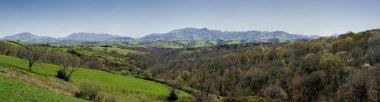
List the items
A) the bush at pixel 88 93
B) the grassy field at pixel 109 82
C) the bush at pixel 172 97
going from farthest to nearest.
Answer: the bush at pixel 172 97
the grassy field at pixel 109 82
the bush at pixel 88 93

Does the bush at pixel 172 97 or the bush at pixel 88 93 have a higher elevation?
the bush at pixel 88 93

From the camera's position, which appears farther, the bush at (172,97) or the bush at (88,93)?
the bush at (172,97)

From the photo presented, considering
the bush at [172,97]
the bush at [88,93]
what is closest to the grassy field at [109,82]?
the bush at [172,97]

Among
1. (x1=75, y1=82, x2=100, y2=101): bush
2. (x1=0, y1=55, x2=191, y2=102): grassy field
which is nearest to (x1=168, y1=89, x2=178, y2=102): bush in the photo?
(x1=0, y1=55, x2=191, y2=102): grassy field

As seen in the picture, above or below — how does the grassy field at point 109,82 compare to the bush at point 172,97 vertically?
above

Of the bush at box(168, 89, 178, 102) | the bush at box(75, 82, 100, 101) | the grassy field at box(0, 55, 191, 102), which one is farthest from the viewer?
the bush at box(168, 89, 178, 102)

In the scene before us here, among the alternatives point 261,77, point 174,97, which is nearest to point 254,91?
point 261,77

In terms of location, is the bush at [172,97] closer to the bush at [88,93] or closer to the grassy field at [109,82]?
the grassy field at [109,82]

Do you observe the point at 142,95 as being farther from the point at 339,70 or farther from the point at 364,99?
the point at 339,70

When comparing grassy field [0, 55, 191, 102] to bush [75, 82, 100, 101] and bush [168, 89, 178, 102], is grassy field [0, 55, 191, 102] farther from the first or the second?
bush [75, 82, 100, 101]

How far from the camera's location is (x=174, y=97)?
85312mm

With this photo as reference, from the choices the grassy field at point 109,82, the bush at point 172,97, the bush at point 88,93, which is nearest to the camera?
the bush at point 88,93

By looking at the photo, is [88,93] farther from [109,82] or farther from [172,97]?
[172,97]

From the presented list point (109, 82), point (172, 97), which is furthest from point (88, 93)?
point (172, 97)
